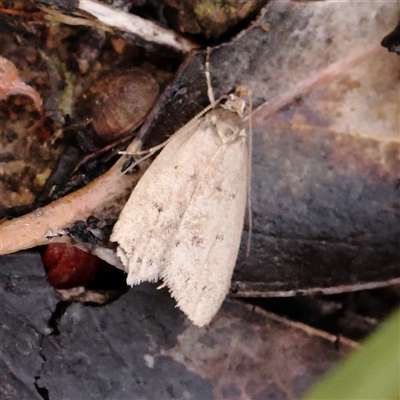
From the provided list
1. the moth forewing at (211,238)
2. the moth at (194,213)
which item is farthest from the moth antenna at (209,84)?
the moth forewing at (211,238)

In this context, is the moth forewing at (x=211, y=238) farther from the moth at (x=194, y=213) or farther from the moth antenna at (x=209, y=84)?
the moth antenna at (x=209, y=84)

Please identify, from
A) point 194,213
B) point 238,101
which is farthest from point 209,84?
point 194,213

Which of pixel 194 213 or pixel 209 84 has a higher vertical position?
pixel 209 84

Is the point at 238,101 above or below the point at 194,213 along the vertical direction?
above

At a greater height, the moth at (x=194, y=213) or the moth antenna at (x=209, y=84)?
the moth antenna at (x=209, y=84)

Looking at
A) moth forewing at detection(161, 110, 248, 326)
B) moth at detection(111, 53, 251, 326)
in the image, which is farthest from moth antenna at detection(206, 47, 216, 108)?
moth forewing at detection(161, 110, 248, 326)

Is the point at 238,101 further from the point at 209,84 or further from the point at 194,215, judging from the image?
the point at 194,215

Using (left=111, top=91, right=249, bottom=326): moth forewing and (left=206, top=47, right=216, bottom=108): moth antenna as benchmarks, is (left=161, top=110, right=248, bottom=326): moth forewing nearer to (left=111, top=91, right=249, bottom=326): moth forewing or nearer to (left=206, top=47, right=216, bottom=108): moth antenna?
(left=111, top=91, right=249, bottom=326): moth forewing

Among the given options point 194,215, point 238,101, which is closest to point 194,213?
point 194,215

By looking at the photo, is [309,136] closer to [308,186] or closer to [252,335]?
[308,186]
